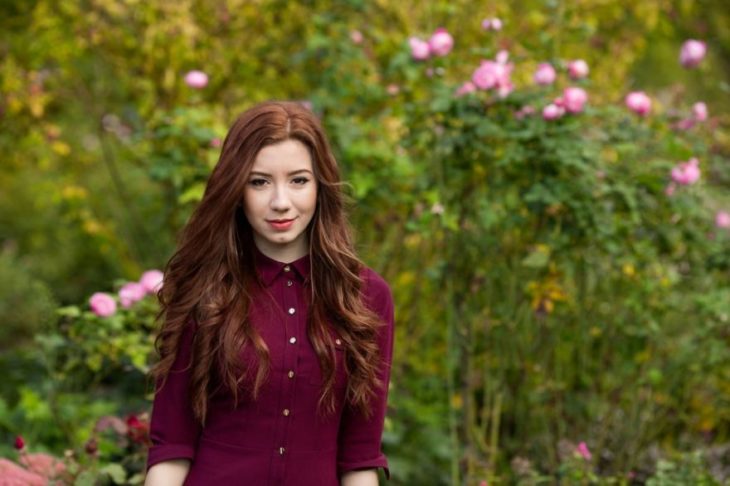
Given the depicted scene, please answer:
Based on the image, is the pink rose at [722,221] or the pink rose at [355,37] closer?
the pink rose at [722,221]

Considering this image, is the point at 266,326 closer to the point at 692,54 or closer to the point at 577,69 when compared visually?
the point at 577,69

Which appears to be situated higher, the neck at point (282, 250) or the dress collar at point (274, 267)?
the neck at point (282, 250)

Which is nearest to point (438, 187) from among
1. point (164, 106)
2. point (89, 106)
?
point (164, 106)

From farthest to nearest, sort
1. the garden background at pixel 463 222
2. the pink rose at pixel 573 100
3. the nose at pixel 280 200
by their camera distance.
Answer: the garden background at pixel 463 222 → the pink rose at pixel 573 100 → the nose at pixel 280 200

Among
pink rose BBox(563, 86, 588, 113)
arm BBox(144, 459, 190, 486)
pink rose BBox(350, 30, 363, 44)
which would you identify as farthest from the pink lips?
pink rose BBox(350, 30, 363, 44)

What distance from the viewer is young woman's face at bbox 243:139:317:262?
204 cm

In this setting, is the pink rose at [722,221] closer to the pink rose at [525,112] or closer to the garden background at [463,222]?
the garden background at [463,222]

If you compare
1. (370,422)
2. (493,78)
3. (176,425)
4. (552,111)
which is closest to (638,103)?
(552,111)

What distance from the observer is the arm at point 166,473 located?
2.10m

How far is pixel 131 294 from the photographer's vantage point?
3082 mm

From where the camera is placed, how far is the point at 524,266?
3.52 m

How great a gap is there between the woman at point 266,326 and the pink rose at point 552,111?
120cm

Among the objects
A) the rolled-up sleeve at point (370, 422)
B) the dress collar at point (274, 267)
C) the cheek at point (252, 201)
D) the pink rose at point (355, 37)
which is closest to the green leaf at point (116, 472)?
the rolled-up sleeve at point (370, 422)

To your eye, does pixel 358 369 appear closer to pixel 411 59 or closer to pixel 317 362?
pixel 317 362
